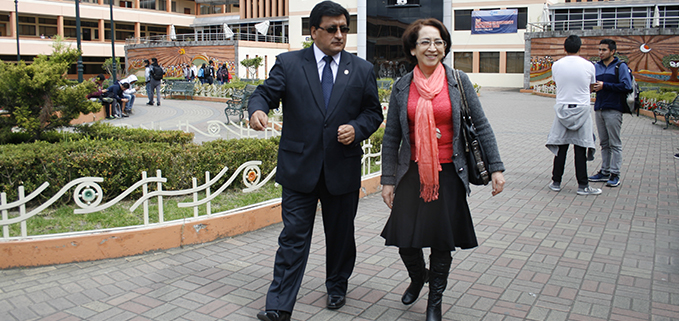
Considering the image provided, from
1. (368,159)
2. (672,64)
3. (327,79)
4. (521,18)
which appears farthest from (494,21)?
(327,79)

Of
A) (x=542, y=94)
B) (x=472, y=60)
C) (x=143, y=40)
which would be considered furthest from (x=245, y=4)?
(x=542, y=94)

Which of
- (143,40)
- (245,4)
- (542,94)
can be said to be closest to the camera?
(542,94)

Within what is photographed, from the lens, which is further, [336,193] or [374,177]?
[374,177]

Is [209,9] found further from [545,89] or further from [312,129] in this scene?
[312,129]

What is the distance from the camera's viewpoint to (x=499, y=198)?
21.6ft

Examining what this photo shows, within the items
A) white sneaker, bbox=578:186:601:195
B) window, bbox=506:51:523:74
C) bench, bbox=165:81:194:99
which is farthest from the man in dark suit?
window, bbox=506:51:523:74

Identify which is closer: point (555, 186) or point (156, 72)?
point (555, 186)

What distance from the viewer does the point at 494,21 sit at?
39156 mm

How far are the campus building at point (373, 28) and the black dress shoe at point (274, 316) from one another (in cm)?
3239

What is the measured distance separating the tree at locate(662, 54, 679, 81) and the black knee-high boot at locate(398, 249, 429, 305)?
3120 cm

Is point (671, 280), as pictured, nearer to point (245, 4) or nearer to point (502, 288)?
point (502, 288)

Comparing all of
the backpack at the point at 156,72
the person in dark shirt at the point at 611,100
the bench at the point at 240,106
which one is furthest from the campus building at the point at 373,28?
the person in dark shirt at the point at 611,100

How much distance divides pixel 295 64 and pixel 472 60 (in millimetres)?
39019

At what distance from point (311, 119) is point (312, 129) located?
59mm
